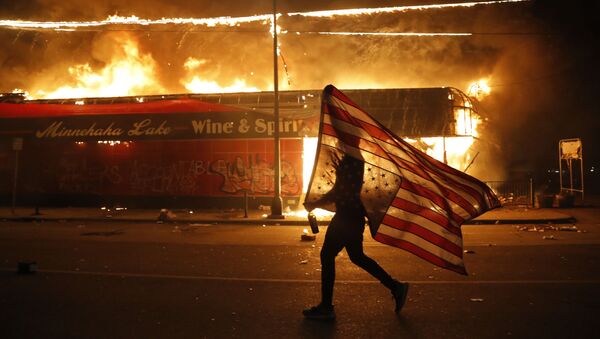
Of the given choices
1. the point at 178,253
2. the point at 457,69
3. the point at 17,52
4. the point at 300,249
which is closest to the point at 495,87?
the point at 457,69

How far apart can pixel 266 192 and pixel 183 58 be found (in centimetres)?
1117

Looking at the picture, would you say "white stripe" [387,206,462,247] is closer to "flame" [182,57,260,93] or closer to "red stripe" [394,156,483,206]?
"red stripe" [394,156,483,206]

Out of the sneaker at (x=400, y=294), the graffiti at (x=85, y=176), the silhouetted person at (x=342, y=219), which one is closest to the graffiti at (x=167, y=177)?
the graffiti at (x=85, y=176)

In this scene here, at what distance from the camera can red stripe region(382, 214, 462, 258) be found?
491cm

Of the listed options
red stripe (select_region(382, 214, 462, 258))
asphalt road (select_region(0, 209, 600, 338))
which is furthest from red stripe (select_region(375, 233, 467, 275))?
asphalt road (select_region(0, 209, 600, 338))

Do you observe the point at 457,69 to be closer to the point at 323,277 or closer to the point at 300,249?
the point at 300,249

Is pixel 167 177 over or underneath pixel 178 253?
over

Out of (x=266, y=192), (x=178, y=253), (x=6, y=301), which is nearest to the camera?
(x=6, y=301)

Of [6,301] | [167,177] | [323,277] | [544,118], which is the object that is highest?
[544,118]

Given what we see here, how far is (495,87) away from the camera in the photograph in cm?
2552

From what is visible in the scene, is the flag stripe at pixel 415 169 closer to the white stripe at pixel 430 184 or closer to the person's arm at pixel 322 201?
the white stripe at pixel 430 184

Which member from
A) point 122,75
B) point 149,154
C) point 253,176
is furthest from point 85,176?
point 122,75

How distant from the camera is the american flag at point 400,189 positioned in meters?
4.82

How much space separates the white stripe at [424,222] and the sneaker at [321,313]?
45.2 inches
